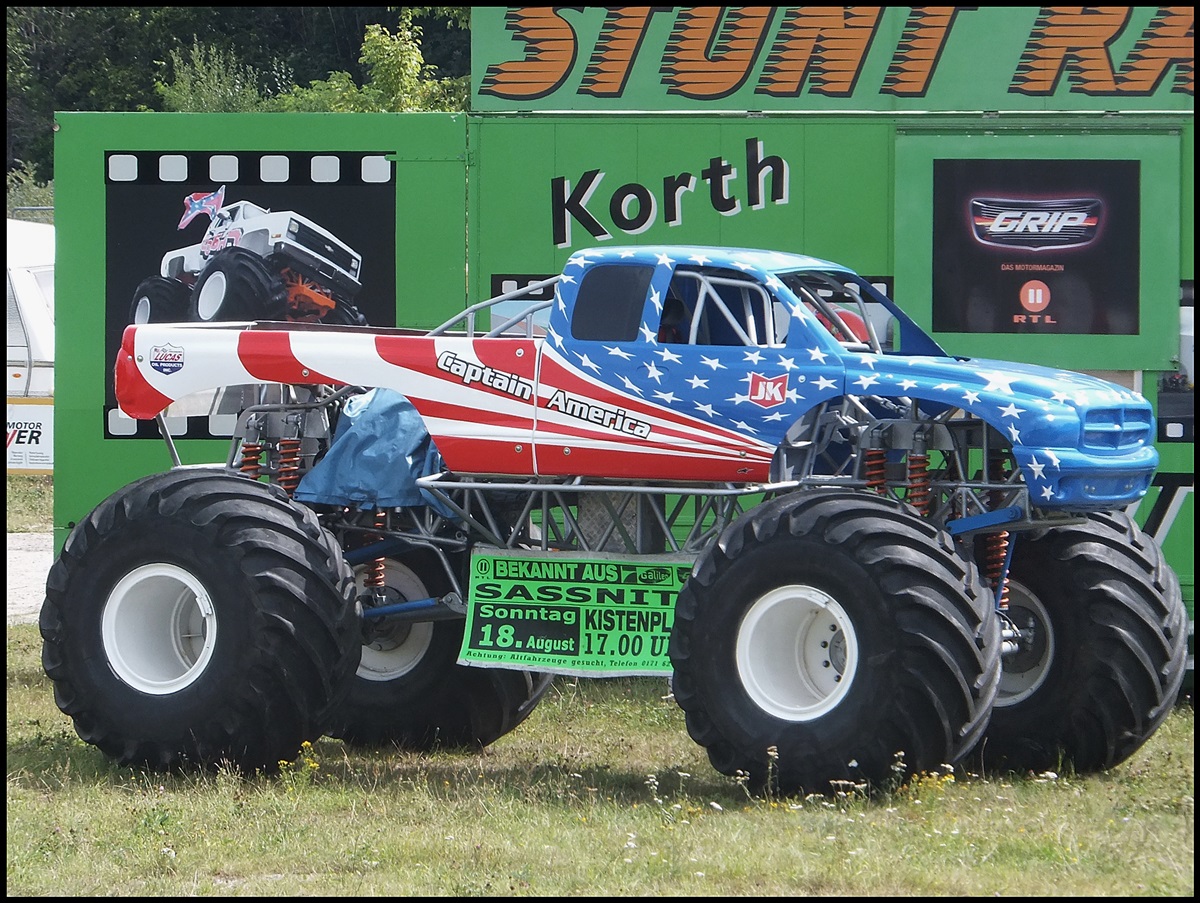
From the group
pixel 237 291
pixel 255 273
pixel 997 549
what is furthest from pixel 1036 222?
pixel 237 291

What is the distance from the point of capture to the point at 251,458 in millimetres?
10062

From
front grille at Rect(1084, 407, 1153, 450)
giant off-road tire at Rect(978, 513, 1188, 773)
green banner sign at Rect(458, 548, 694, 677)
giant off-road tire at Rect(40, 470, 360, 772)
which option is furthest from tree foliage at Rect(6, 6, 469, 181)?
front grille at Rect(1084, 407, 1153, 450)

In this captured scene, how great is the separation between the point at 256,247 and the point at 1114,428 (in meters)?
6.33

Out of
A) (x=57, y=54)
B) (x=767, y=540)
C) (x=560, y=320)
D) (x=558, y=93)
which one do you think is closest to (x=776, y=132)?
(x=558, y=93)

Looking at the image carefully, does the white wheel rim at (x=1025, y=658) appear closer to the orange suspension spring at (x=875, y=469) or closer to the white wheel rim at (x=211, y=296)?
the orange suspension spring at (x=875, y=469)

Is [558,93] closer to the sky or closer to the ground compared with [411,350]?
closer to the sky

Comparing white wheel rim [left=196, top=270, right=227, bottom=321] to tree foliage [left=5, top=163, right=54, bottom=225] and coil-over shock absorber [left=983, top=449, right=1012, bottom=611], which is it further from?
tree foliage [left=5, top=163, right=54, bottom=225]

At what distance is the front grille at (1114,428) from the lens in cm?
826

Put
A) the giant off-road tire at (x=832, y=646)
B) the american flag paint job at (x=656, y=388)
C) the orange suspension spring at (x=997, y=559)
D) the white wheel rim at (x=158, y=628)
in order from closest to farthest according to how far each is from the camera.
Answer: the giant off-road tire at (x=832, y=646) < the american flag paint job at (x=656, y=388) < the white wheel rim at (x=158, y=628) < the orange suspension spring at (x=997, y=559)

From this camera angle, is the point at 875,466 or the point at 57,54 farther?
the point at 57,54

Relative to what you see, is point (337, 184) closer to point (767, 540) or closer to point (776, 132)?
point (776, 132)

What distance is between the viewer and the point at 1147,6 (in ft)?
38.1

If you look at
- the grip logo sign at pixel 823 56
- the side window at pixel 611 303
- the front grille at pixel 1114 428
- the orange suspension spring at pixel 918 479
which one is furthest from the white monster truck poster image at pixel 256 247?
the front grille at pixel 1114 428

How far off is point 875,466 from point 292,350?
3212mm
